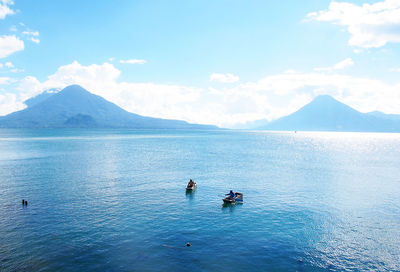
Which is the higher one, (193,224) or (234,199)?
(234,199)

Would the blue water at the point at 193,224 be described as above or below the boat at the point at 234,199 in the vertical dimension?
below

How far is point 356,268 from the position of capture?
92.2ft

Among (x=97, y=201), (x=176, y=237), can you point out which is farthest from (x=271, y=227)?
(x=97, y=201)

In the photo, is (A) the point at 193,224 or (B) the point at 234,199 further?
(B) the point at 234,199

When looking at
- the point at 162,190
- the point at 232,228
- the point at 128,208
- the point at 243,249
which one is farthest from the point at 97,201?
the point at 243,249

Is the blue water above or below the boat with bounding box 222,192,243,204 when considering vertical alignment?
A: below

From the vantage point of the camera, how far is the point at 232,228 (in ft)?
126

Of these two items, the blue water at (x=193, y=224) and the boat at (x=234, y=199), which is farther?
the boat at (x=234, y=199)

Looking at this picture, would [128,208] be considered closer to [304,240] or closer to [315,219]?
[304,240]

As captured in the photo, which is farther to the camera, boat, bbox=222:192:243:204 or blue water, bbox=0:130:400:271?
boat, bbox=222:192:243:204

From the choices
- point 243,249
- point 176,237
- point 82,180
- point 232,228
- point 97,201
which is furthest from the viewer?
point 82,180

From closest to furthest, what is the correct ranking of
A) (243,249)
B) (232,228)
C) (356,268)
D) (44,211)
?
(356,268) → (243,249) → (232,228) → (44,211)

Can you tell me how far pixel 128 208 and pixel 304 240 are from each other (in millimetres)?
30786

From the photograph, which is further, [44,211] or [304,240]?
[44,211]
